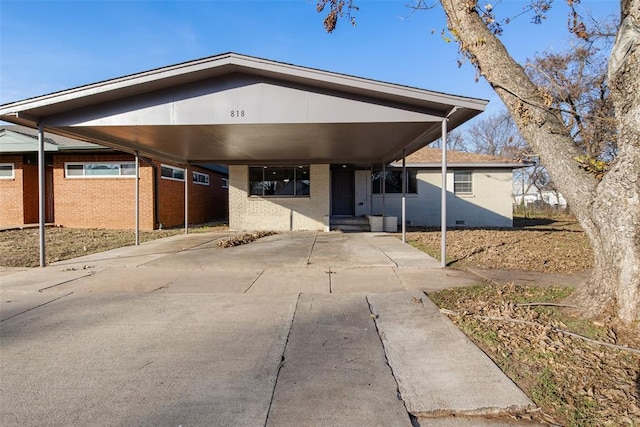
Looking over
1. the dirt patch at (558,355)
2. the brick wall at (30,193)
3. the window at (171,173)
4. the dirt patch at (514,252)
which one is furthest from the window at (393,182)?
the brick wall at (30,193)

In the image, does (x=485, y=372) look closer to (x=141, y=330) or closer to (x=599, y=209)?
(x=599, y=209)

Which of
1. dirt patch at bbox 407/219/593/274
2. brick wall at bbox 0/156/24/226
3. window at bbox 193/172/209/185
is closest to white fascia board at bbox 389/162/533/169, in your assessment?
dirt patch at bbox 407/219/593/274

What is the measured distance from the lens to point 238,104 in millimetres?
6918

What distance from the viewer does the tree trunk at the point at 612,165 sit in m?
3.34

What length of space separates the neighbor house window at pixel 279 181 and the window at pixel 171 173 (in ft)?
14.0

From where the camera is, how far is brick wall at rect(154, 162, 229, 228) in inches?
609

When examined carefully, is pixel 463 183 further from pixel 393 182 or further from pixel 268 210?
pixel 268 210

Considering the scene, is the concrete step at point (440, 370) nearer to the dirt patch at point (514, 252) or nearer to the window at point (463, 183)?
the dirt patch at point (514, 252)

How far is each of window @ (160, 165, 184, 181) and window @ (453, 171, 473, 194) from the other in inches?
542

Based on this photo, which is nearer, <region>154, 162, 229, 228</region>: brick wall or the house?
<region>154, 162, 229, 228</region>: brick wall

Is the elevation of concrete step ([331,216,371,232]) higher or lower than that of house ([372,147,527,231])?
lower

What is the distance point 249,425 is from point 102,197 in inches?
608

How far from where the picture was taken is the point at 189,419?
2.21 m

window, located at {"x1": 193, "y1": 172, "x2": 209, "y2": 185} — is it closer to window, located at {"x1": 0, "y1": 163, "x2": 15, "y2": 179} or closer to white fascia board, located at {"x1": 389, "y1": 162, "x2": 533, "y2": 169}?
window, located at {"x1": 0, "y1": 163, "x2": 15, "y2": 179}
